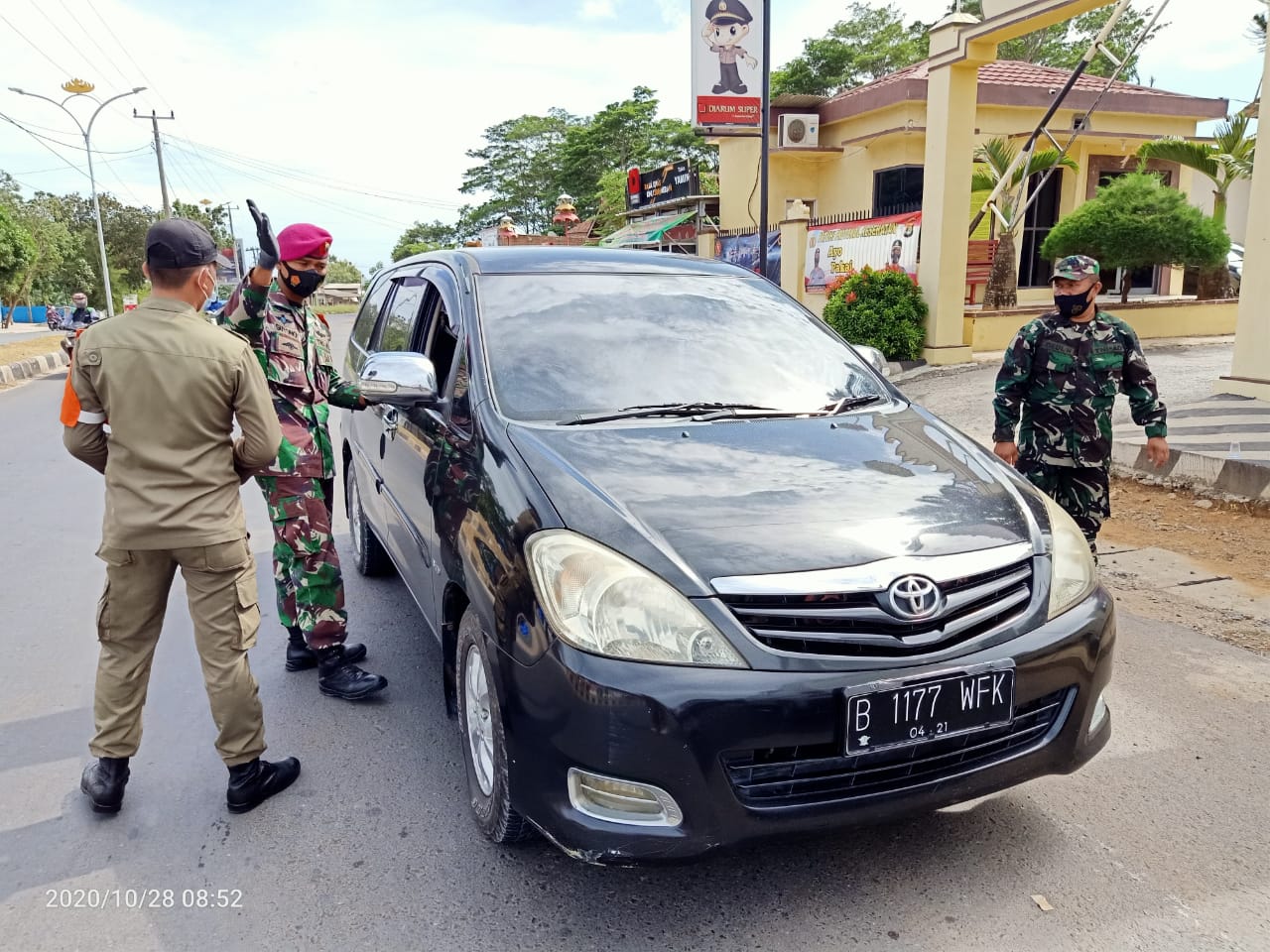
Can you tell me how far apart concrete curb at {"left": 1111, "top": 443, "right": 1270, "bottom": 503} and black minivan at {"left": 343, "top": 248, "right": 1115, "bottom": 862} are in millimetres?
4413

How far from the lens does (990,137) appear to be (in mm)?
17688

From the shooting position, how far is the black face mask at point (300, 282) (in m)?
3.69

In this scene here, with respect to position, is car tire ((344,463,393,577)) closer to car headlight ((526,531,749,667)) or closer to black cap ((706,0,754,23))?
car headlight ((526,531,749,667))

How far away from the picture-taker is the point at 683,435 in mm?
2877

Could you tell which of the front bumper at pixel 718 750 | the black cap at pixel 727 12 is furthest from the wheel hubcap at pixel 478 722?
the black cap at pixel 727 12

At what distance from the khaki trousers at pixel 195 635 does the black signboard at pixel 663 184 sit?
23.3 m

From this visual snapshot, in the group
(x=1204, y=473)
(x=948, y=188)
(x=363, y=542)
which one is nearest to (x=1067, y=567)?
(x=363, y=542)

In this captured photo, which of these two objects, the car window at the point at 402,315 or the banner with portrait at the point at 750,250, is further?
the banner with portrait at the point at 750,250

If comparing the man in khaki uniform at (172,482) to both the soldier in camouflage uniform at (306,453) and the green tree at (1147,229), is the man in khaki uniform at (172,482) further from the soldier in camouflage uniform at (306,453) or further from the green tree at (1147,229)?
the green tree at (1147,229)

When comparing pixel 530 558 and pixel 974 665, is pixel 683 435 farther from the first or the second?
pixel 974 665

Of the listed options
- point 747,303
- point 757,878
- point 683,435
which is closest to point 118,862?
point 757,878

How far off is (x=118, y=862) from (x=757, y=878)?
1859 millimetres

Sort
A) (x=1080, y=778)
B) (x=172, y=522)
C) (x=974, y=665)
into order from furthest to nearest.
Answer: (x=1080, y=778), (x=172, y=522), (x=974, y=665)

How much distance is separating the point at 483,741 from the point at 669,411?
1.18 m
